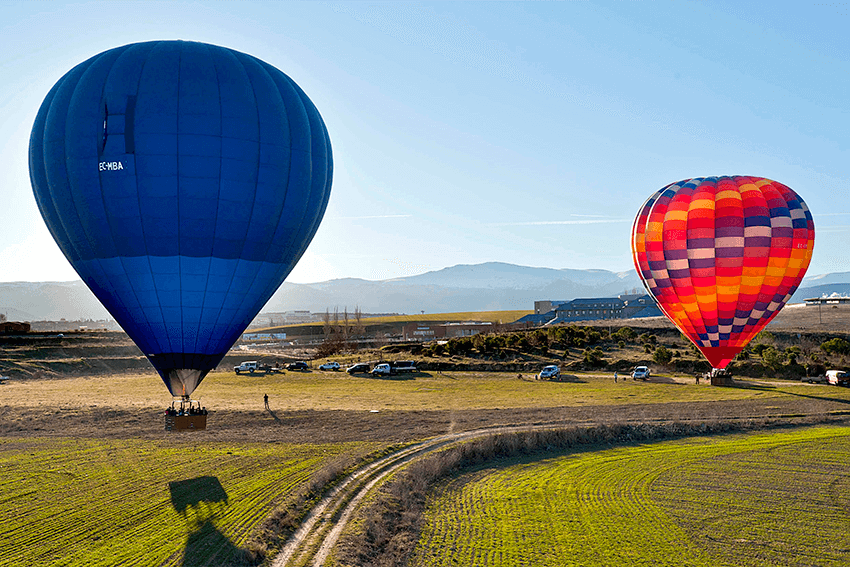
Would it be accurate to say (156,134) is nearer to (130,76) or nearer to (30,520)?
(130,76)

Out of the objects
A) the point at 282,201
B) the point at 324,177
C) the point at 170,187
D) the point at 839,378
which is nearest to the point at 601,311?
the point at 839,378

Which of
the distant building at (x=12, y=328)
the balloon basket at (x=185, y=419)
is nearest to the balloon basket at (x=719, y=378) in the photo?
the balloon basket at (x=185, y=419)

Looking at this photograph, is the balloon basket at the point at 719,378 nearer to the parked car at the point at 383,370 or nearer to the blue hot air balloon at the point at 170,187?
the parked car at the point at 383,370

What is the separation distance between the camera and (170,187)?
2545 centimetres

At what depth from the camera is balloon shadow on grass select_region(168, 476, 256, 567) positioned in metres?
16.8

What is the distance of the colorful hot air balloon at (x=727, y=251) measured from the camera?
4728cm

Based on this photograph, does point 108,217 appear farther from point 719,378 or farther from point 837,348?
point 837,348

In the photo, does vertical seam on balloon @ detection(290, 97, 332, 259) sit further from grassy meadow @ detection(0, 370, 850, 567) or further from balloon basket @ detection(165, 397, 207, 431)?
grassy meadow @ detection(0, 370, 850, 567)

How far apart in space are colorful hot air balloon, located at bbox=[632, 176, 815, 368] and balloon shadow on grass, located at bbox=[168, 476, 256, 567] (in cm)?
3700

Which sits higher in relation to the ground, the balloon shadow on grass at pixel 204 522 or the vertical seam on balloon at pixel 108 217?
the vertical seam on balloon at pixel 108 217

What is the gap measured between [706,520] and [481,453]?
11.8 m

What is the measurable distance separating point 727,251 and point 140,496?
40684 millimetres

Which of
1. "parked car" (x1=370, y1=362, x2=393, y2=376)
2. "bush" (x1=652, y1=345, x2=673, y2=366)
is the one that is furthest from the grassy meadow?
"parked car" (x1=370, y1=362, x2=393, y2=376)

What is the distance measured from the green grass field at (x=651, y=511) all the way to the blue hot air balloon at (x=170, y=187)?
11648 millimetres
